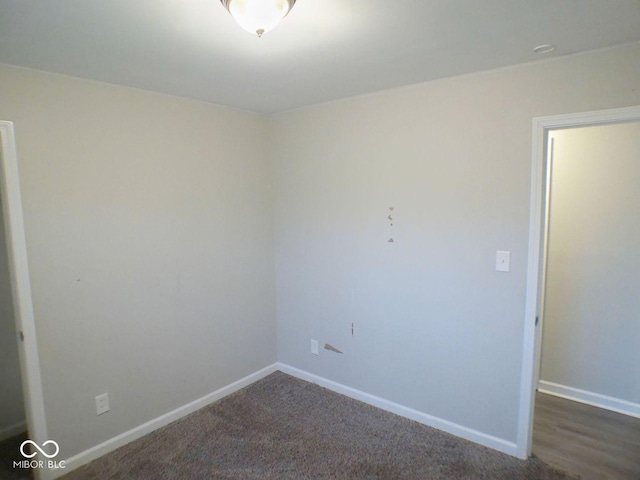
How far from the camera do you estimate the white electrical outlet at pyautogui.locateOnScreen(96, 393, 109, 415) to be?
2402 mm

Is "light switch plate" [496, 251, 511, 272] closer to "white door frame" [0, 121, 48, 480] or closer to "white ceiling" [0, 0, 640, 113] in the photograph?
"white ceiling" [0, 0, 640, 113]

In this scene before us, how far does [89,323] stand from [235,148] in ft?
5.57

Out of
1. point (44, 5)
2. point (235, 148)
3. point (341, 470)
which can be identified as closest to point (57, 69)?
point (44, 5)

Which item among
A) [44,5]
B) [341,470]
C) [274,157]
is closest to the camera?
[44,5]

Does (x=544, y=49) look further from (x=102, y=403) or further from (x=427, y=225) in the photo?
(x=102, y=403)

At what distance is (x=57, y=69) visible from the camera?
2.08m

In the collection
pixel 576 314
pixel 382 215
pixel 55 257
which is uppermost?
pixel 382 215

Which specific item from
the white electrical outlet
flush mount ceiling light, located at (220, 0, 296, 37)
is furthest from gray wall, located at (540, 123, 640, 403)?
the white electrical outlet

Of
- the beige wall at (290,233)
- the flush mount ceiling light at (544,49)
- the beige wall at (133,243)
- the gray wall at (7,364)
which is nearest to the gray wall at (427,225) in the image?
the beige wall at (290,233)

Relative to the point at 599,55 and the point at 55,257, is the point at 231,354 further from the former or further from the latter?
the point at 599,55

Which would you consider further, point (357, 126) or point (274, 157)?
point (274, 157)

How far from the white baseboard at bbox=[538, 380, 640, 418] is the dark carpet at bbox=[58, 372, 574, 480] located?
43.1 inches

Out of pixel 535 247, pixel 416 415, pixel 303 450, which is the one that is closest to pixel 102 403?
pixel 303 450

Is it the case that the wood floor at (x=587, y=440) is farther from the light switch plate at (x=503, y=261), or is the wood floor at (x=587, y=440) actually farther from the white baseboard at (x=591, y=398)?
the light switch plate at (x=503, y=261)
